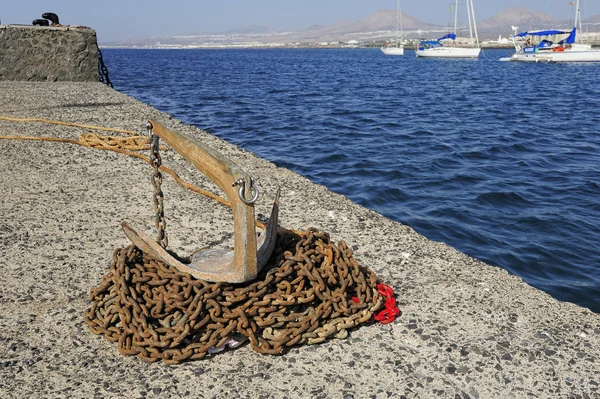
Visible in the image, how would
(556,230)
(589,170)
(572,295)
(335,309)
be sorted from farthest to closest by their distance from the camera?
(589,170), (556,230), (572,295), (335,309)

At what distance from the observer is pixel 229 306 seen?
7.77ft

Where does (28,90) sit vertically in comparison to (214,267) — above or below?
above

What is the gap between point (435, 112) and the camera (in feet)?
59.7

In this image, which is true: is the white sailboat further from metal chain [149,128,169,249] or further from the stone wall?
metal chain [149,128,169,249]

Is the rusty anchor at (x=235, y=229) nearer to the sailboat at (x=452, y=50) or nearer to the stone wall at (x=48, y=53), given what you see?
the stone wall at (x=48, y=53)

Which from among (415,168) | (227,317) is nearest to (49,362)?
(227,317)

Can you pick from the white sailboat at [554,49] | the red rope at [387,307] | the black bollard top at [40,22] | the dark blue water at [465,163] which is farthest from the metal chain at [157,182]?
the white sailboat at [554,49]

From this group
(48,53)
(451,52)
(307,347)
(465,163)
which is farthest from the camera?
(451,52)

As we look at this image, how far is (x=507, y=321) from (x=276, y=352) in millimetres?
1109

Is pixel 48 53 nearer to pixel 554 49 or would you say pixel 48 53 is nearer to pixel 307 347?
pixel 307 347

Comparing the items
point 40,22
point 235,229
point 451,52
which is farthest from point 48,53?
point 451,52

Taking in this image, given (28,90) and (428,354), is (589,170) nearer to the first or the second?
(428,354)

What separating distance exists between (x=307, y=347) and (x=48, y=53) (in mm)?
12784

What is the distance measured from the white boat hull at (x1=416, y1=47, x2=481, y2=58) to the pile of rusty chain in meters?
70.6
